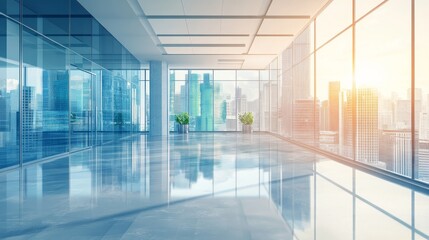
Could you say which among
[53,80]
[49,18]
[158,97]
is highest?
[49,18]

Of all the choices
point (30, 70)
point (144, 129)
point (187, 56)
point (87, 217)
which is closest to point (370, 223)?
point (87, 217)

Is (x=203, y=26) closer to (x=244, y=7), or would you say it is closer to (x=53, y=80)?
(x=244, y=7)

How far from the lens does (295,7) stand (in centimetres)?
841

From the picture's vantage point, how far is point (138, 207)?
3633 mm

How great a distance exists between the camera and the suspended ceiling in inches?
329

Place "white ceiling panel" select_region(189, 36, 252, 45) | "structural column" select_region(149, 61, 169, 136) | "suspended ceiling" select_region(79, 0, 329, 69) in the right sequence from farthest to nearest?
"structural column" select_region(149, 61, 169, 136) < "white ceiling panel" select_region(189, 36, 252, 45) < "suspended ceiling" select_region(79, 0, 329, 69)

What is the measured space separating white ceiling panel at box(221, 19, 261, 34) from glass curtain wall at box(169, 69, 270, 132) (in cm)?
945

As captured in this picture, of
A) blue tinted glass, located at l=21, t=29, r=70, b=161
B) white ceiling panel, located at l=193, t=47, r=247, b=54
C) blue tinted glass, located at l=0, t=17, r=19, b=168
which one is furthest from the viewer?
white ceiling panel, located at l=193, t=47, r=247, b=54

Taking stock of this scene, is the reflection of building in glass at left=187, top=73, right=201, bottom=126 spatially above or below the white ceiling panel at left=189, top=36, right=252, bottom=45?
below

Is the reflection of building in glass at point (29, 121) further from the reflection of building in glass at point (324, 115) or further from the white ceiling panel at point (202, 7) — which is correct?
the reflection of building in glass at point (324, 115)

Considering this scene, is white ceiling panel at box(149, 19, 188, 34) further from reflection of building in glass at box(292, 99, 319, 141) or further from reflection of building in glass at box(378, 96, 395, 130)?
reflection of building in glass at box(378, 96, 395, 130)

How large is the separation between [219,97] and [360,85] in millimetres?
13857

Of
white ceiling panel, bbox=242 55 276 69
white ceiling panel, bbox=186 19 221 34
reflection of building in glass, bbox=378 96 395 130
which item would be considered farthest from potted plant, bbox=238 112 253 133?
white ceiling panel, bbox=186 19 221 34

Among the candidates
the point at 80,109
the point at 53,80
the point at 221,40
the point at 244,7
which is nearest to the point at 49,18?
the point at 53,80
